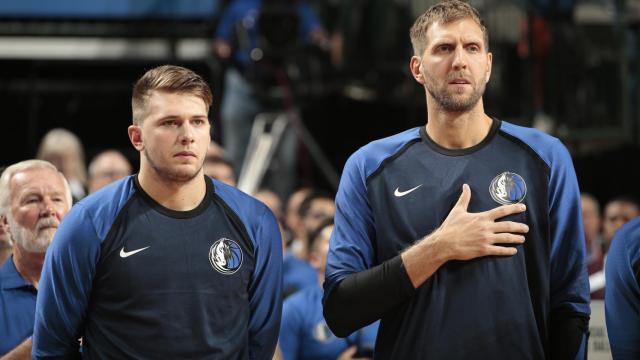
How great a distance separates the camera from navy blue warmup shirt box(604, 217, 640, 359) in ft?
11.2

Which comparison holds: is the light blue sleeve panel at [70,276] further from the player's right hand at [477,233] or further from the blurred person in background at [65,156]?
the blurred person in background at [65,156]

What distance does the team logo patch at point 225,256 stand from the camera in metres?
3.29

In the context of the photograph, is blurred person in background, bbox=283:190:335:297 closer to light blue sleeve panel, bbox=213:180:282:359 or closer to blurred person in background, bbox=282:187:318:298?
blurred person in background, bbox=282:187:318:298

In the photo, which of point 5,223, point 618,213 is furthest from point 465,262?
point 618,213

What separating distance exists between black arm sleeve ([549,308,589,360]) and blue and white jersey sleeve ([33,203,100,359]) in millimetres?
1415

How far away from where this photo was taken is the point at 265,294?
342 centimetres

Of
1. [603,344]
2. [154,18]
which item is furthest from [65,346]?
[154,18]

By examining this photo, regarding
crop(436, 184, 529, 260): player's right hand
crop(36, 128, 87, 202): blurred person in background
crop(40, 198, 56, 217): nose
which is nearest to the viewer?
crop(436, 184, 529, 260): player's right hand

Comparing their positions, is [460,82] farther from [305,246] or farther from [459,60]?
[305,246]

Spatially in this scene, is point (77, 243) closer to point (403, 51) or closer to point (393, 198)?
point (393, 198)

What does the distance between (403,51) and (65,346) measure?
20.5 feet

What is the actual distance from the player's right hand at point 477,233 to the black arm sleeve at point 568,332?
25 cm

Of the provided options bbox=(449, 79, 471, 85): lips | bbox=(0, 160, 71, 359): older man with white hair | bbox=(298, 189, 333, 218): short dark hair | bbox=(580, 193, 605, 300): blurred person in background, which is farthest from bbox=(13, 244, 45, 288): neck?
bbox=(580, 193, 605, 300): blurred person in background

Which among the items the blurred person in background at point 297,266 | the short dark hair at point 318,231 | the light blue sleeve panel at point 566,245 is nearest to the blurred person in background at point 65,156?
the blurred person in background at point 297,266
